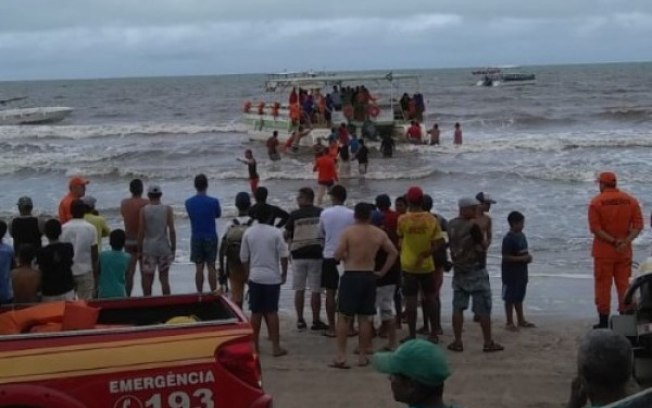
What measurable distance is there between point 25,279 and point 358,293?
2.68 metres

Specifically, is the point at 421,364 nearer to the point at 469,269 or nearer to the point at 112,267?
the point at 469,269

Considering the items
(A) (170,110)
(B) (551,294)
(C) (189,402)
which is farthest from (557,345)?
(A) (170,110)

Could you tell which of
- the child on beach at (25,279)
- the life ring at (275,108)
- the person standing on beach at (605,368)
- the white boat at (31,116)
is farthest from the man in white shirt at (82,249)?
the white boat at (31,116)

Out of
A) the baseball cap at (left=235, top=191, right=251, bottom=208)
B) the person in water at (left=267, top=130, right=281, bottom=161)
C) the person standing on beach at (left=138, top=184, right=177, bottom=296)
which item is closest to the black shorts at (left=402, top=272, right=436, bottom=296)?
the baseball cap at (left=235, top=191, right=251, bottom=208)

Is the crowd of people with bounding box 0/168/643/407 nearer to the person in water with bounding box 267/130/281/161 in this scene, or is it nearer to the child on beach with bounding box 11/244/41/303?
the child on beach with bounding box 11/244/41/303

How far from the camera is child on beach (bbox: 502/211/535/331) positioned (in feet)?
29.9

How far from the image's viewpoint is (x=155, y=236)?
9.78 metres

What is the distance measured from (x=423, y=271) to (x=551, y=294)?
345 cm

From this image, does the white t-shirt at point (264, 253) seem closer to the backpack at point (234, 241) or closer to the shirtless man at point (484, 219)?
the backpack at point (234, 241)

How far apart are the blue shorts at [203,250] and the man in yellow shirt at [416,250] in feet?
8.70

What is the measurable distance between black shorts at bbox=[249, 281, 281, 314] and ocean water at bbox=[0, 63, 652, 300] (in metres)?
3.74

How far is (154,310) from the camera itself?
5.77 metres

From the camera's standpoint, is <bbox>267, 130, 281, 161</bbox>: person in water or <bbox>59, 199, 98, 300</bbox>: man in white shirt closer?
<bbox>59, 199, 98, 300</bbox>: man in white shirt

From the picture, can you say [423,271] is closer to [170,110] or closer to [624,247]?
[624,247]
